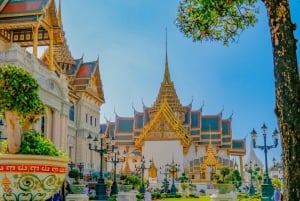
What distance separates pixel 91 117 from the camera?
44.4 metres

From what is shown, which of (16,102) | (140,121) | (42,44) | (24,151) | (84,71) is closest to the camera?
(24,151)

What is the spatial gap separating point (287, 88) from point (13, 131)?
356 cm

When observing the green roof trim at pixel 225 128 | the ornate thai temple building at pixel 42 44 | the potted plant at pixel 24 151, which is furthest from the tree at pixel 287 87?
the green roof trim at pixel 225 128

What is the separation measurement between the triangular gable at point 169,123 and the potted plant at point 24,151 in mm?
47927

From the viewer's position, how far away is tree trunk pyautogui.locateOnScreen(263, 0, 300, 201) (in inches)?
190

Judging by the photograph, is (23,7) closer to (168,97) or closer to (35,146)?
(35,146)

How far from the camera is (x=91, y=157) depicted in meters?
41.9

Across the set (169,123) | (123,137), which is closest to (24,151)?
(169,123)

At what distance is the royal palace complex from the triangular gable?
0.38ft

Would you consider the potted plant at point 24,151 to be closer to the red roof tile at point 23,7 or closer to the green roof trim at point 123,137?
the red roof tile at point 23,7

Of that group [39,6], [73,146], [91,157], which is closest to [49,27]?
[39,6]

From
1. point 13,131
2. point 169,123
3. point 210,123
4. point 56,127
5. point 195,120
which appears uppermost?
point 195,120

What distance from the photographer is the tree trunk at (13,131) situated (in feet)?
20.2

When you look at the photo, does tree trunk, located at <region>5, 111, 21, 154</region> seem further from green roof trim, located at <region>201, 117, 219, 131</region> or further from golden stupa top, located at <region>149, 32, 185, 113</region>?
green roof trim, located at <region>201, 117, 219, 131</region>
